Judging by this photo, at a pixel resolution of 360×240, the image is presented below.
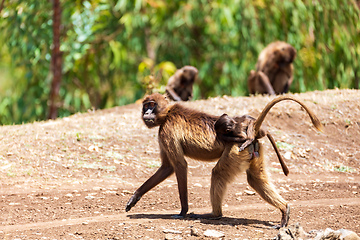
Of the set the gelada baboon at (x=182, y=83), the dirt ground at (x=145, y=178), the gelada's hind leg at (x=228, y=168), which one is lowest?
the dirt ground at (x=145, y=178)

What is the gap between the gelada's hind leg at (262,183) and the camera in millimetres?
4996

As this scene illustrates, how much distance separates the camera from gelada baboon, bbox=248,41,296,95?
40.2 feet

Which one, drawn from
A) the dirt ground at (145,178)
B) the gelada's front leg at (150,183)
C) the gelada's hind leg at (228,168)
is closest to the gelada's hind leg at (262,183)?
the gelada's hind leg at (228,168)

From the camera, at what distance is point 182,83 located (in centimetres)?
1286

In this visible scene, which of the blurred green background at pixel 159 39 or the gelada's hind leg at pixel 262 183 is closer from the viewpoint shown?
the gelada's hind leg at pixel 262 183

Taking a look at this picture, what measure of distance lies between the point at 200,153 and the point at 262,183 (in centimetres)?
76

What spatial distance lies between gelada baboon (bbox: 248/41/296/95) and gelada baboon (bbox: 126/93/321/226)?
684cm

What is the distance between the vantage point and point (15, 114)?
15.1m

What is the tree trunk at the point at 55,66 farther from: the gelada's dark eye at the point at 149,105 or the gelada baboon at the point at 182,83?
the gelada's dark eye at the point at 149,105

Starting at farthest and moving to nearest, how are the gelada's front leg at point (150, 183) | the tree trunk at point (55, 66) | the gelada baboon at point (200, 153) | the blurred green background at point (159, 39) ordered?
the blurred green background at point (159, 39) → the tree trunk at point (55, 66) → the gelada's front leg at point (150, 183) → the gelada baboon at point (200, 153)

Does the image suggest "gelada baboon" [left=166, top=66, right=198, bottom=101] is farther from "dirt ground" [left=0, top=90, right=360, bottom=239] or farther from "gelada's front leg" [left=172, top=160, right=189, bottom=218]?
"gelada's front leg" [left=172, top=160, right=189, bottom=218]

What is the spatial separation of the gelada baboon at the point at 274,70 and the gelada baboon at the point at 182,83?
5.05 ft

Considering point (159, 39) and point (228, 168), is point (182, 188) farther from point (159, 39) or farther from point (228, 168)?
point (159, 39)

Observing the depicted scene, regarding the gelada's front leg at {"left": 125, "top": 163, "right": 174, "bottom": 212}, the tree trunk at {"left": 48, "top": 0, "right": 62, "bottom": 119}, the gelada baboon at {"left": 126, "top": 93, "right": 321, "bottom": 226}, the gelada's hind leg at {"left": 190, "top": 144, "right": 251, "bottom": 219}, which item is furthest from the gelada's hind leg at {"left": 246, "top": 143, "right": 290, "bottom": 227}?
the tree trunk at {"left": 48, "top": 0, "right": 62, "bottom": 119}
